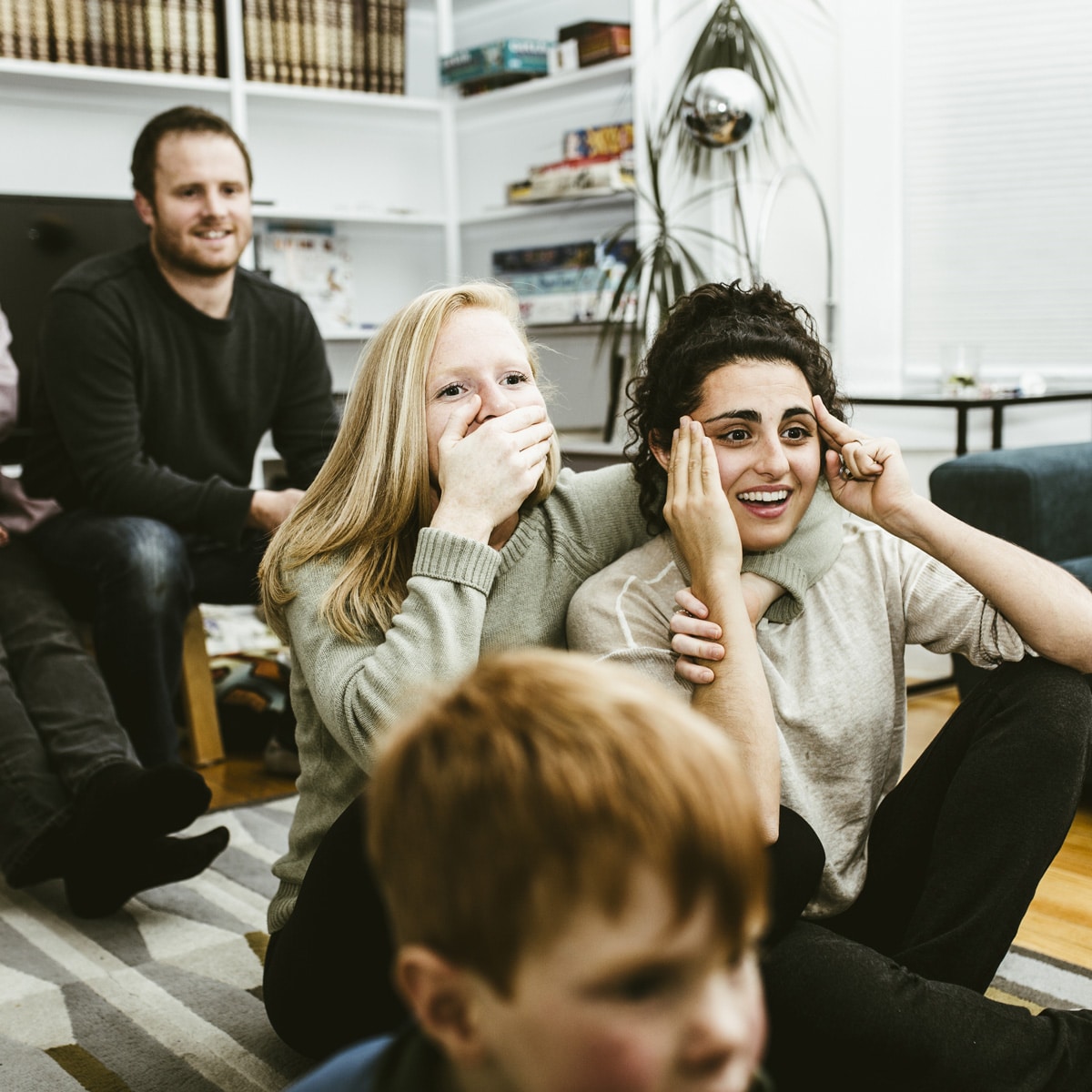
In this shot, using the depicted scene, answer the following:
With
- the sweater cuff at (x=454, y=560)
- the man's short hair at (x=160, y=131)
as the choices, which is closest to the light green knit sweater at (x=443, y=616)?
the sweater cuff at (x=454, y=560)

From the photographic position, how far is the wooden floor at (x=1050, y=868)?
72.3 inches

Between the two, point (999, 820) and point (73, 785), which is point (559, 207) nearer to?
point (73, 785)

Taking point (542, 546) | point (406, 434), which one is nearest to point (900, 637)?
point (542, 546)

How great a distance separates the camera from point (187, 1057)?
1555 mm

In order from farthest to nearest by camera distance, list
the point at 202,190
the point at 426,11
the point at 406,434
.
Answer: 1. the point at 426,11
2. the point at 202,190
3. the point at 406,434

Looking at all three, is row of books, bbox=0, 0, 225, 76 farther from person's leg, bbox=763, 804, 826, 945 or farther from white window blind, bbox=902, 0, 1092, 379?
person's leg, bbox=763, 804, 826, 945

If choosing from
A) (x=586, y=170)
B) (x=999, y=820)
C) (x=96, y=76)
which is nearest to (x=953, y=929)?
(x=999, y=820)

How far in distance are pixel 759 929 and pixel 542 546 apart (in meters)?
0.88

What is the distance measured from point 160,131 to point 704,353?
185cm

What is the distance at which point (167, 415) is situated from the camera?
9.04ft

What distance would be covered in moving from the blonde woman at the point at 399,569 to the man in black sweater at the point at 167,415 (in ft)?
3.85

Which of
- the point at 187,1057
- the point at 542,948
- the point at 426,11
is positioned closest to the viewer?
the point at 542,948

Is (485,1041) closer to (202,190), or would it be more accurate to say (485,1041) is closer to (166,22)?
(202,190)

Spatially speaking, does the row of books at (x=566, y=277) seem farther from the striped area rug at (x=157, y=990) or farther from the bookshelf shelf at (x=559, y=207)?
the striped area rug at (x=157, y=990)
